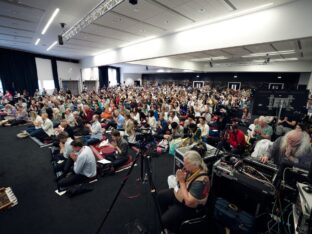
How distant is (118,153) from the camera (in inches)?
153

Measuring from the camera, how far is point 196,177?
1.75 metres

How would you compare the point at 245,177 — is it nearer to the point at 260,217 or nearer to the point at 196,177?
the point at 260,217

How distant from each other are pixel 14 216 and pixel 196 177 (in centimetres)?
282

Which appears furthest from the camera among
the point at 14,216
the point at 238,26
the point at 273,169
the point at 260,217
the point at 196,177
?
the point at 238,26

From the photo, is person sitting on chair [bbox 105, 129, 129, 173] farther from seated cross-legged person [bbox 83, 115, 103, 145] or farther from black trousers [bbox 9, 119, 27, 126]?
black trousers [bbox 9, 119, 27, 126]

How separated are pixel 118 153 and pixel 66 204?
59.9 inches

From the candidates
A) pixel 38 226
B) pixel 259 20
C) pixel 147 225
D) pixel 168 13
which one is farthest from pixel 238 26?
pixel 38 226

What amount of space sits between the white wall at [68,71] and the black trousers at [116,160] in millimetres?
12112

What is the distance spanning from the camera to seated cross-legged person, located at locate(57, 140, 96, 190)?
287cm

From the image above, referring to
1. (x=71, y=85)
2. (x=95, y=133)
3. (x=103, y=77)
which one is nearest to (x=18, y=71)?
(x=71, y=85)

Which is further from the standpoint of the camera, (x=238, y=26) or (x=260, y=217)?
(x=238, y=26)

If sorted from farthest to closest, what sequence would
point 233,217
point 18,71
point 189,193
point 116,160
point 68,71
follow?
1. point 68,71
2. point 18,71
3. point 116,160
4. point 233,217
5. point 189,193

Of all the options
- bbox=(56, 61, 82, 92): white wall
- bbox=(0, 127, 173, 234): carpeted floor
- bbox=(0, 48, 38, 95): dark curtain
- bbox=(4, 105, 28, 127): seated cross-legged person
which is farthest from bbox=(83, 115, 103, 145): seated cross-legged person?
bbox=(56, 61, 82, 92): white wall

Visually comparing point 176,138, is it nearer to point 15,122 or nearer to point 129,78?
point 15,122
